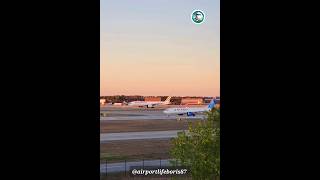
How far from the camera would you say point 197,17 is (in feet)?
6.82

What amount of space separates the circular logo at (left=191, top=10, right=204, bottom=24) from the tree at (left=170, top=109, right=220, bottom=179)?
4.19m

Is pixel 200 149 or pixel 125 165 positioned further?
pixel 125 165

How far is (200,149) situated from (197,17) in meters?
4.87

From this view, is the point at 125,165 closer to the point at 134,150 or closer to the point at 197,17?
the point at 134,150

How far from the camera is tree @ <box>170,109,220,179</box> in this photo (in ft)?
21.0

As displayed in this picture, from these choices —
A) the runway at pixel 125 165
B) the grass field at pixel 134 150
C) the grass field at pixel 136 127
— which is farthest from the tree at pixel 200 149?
the grass field at pixel 136 127

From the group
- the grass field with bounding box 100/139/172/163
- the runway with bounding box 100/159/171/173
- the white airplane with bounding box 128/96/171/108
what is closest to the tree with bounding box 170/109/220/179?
the runway with bounding box 100/159/171/173

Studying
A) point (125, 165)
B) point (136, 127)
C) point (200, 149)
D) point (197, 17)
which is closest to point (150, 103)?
point (136, 127)

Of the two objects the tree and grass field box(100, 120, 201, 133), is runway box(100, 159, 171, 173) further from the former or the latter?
grass field box(100, 120, 201, 133)

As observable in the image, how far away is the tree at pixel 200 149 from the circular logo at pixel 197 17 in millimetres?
4187

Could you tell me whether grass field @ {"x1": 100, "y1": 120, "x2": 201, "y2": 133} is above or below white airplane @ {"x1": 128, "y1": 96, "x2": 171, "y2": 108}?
below
